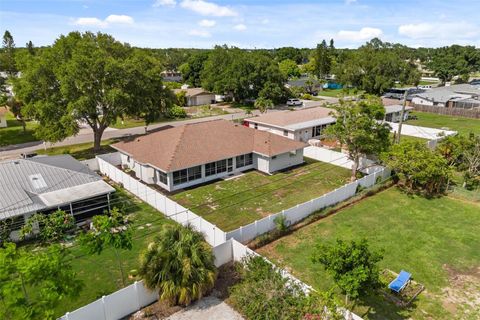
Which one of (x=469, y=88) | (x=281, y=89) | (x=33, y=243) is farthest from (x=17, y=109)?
(x=469, y=88)

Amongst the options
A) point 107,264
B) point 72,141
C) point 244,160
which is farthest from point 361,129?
point 72,141

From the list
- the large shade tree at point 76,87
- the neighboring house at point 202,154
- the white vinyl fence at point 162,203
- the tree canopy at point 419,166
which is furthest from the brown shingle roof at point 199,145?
the tree canopy at point 419,166

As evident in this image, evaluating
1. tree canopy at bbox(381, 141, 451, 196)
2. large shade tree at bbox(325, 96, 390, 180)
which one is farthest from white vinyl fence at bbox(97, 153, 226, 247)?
tree canopy at bbox(381, 141, 451, 196)

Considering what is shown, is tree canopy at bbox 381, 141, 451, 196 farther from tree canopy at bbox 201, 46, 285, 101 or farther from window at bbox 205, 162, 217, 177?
tree canopy at bbox 201, 46, 285, 101

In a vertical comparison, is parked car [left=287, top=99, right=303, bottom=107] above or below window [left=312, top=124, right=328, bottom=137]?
above

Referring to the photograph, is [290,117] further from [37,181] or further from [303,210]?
[37,181]

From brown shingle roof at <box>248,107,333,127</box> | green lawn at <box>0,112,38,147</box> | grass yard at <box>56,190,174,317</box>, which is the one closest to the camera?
grass yard at <box>56,190,174,317</box>
